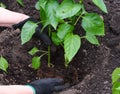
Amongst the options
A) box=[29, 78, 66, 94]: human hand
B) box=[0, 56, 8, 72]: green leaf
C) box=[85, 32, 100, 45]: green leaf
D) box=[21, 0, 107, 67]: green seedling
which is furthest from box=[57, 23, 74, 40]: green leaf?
box=[0, 56, 8, 72]: green leaf

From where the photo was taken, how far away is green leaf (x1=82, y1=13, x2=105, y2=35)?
156 centimetres

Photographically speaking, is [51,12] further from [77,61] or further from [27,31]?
[77,61]

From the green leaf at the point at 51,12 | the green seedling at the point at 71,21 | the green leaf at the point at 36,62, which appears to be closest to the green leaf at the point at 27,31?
the green seedling at the point at 71,21

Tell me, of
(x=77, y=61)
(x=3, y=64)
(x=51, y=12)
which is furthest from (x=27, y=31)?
(x=77, y=61)

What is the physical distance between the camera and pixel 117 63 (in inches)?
73.1

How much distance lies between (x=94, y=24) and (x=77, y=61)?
455 millimetres

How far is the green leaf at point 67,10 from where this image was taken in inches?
60.3

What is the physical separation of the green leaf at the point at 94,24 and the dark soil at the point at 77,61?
1.11 feet

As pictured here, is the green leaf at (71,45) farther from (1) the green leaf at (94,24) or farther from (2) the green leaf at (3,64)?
(2) the green leaf at (3,64)

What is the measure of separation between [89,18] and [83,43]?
415 mm

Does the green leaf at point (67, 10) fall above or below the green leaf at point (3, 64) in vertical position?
above

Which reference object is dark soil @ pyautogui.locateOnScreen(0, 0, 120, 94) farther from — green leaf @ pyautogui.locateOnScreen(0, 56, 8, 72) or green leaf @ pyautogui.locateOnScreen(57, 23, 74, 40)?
green leaf @ pyautogui.locateOnScreen(57, 23, 74, 40)

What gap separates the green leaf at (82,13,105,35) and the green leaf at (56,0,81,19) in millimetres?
89

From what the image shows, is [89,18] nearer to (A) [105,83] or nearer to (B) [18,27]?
(A) [105,83]
